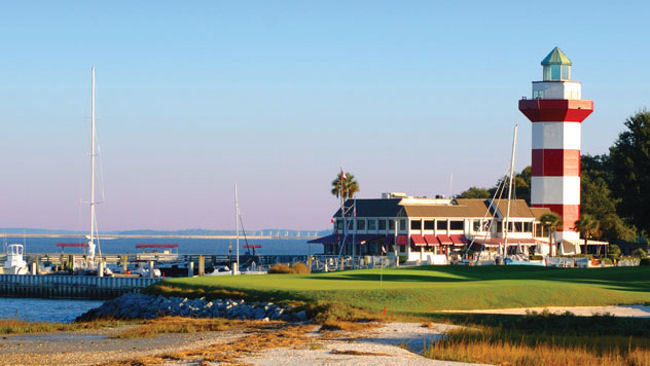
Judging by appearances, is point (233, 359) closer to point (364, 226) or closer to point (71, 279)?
point (71, 279)

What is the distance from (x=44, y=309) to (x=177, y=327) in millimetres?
25833

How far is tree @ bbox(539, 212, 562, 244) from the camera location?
81.6 meters

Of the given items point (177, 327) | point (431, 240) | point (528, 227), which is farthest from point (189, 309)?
point (528, 227)

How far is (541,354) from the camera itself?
79.5 feet

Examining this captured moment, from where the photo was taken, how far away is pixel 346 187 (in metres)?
87.1

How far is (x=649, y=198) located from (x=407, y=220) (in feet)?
91.4

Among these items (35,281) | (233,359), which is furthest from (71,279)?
(233,359)

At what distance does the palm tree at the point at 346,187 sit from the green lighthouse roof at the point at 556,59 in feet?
61.2

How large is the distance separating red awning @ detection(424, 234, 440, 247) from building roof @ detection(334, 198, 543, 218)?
1.71 m

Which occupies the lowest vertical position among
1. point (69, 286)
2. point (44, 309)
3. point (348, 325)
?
point (44, 309)

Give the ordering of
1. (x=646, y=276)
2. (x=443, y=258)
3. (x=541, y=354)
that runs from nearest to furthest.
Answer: (x=541, y=354) < (x=646, y=276) < (x=443, y=258)

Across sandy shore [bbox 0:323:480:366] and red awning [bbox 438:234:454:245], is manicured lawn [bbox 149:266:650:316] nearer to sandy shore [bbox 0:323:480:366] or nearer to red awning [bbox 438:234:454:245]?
sandy shore [bbox 0:323:480:366]

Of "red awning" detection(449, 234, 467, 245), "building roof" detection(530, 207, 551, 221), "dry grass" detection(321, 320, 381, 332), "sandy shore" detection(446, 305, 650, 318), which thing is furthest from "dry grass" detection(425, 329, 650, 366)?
"building roof" detection(530, 207, 551, 221)

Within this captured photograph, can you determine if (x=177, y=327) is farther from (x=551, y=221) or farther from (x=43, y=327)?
(x=551, y=221)
